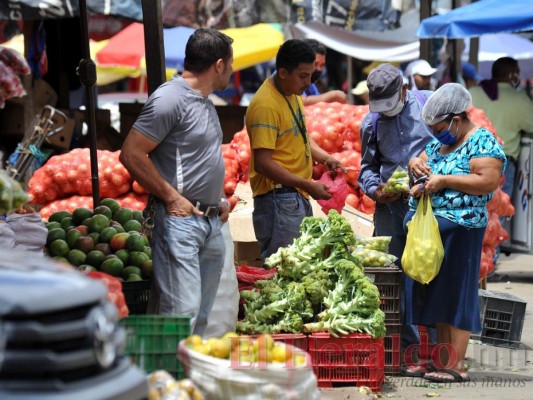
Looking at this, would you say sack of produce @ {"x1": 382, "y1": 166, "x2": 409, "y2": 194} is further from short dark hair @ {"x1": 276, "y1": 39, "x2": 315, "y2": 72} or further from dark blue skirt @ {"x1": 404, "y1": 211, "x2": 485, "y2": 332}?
short dark hair @ {"x1": 276, "y1": 39, "x2": 315, "y2": 72}

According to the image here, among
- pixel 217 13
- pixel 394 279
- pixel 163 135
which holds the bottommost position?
pixel 394 279

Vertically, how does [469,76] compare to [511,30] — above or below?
below

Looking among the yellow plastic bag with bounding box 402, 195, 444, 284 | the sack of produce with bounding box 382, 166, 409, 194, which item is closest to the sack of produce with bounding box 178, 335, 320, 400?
the yellow plastic bag with bounding box 402, 195, 444, 284

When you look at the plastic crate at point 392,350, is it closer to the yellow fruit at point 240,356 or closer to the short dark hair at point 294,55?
the short dark hair at point 294,55

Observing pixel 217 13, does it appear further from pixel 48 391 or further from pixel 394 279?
pixel 48 391

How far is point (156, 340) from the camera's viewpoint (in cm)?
559

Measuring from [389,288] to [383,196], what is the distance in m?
0.78

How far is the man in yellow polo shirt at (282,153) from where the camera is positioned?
791 centimetres

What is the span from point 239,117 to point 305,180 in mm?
4467

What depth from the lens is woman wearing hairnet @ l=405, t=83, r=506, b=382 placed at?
296 inches

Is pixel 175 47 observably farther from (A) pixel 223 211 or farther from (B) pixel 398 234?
(A) pixel 223 211

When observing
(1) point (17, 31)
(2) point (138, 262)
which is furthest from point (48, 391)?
(1) point (17, 31)

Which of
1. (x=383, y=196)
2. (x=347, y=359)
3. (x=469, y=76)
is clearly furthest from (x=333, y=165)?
(x=469, y=76)

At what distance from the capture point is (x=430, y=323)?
7.82 m
